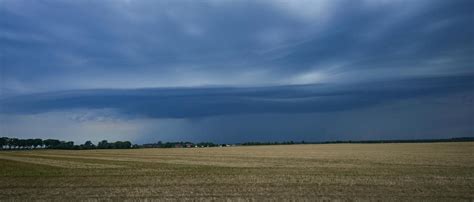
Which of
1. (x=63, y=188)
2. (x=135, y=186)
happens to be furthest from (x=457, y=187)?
(x=63, y=188)

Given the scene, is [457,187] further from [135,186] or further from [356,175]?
[135,186]

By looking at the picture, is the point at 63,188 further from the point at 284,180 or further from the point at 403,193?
the point at 403,193

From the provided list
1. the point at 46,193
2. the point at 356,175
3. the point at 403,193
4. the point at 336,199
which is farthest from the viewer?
the point at 356,175

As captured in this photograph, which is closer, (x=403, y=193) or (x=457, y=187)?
(x=403, y=193)

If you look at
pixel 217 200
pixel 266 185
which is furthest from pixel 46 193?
pixel 266 185

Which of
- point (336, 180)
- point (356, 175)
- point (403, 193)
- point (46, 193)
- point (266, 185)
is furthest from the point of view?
point (356, 175)

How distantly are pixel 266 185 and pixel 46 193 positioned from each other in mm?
11340

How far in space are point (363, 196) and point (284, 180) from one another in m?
7.04

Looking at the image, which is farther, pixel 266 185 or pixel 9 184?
pixel 9 184

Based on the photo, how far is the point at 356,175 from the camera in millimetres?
28531

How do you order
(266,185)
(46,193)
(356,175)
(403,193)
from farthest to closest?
(356,175), (266,185), (46,193), (403,193)

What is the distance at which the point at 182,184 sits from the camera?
24969 millimetres

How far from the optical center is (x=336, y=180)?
25688mm

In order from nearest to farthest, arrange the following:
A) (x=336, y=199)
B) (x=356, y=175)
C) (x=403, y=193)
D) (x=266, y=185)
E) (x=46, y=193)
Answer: (x=336, y=199) < (x=403, y=193) < (x=46, y=193) < (x=266, y=185) < (x=356, y=175)
